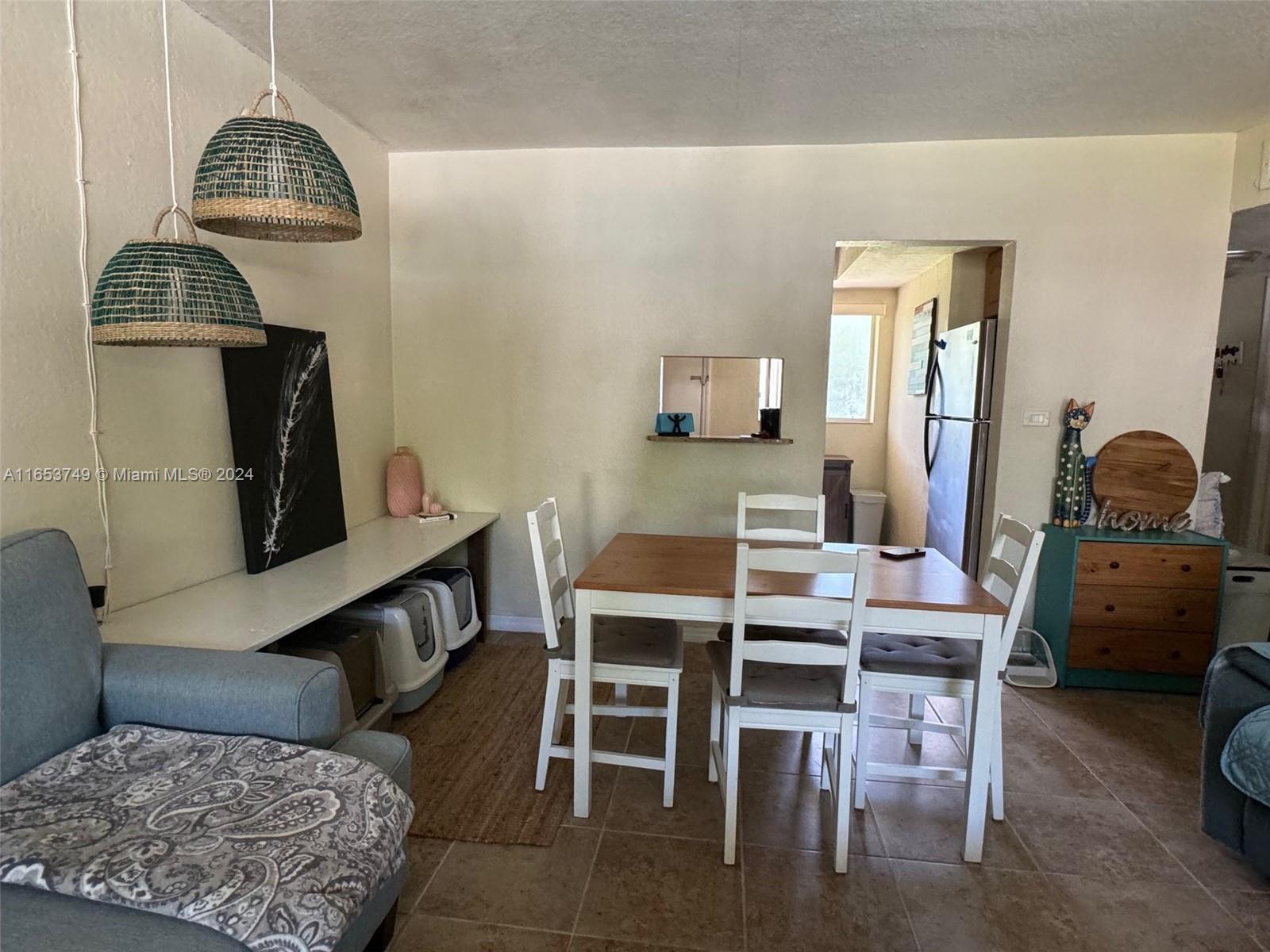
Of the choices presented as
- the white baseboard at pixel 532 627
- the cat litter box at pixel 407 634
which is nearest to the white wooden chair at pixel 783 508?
the white baseboard at pixel 532 627

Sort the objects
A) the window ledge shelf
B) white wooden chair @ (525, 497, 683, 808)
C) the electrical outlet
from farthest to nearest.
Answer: the electrical outlet → the window ledge shelf → white wooden chair @ (525, 497, 683, 808)

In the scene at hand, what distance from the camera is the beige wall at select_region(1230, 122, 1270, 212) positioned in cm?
283

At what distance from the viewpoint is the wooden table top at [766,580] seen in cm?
186

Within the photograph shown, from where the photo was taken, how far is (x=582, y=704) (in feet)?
6.72

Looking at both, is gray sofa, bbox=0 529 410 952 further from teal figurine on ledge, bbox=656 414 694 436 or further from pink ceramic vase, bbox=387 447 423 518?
teal figurine on ledge, bbox=656 414 694 436

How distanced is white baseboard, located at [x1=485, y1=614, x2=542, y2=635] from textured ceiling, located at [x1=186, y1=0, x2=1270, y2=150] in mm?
2460

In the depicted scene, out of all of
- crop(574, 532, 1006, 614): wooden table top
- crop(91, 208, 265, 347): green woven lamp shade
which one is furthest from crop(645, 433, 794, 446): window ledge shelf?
crop(91, 208, 265, 347): green woven lamp shade

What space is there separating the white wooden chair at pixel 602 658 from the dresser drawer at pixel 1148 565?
196cm

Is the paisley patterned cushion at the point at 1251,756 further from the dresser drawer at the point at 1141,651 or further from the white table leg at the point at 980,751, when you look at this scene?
the dresser drawer at the point at 1141,651

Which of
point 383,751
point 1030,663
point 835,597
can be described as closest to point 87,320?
point 383,751

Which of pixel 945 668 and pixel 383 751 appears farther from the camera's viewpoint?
pixel 945 668

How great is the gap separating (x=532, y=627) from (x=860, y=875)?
218 centimetres

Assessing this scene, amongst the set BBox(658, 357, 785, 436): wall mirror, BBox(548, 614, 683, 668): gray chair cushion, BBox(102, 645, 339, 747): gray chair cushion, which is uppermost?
BBox(658, 357, 785, 436): wall mirror

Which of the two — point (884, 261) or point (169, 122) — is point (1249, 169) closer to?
point (884, 261)
